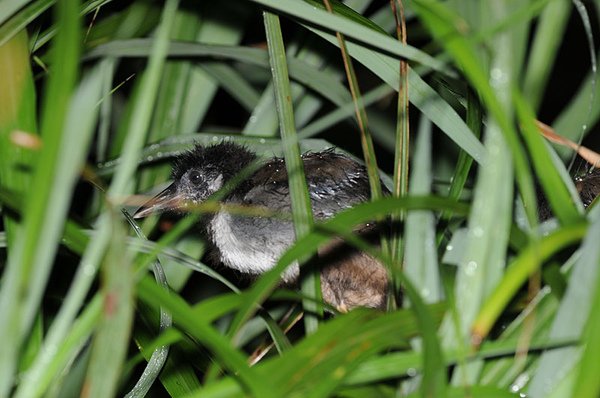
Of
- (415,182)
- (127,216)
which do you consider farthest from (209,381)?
(127,216)

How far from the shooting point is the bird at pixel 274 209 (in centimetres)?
278

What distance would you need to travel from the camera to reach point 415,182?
1.77m

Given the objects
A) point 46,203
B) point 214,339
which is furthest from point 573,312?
point 46,203

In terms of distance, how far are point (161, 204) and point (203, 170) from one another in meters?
0.19

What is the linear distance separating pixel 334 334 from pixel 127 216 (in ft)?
2.65

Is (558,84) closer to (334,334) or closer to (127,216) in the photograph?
(127,216)

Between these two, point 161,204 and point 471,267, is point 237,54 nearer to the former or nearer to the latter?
point 161,204

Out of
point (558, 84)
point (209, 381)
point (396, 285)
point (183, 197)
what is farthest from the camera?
point (558, 84)

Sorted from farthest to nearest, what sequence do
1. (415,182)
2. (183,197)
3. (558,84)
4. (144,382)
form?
1. (558,84)
2. (183,197)
3. (144,382)
4. (415,182)

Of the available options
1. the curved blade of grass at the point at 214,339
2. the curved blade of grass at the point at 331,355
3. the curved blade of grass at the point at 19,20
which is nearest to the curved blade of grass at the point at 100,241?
the curved blade of grass at the point at 214,339

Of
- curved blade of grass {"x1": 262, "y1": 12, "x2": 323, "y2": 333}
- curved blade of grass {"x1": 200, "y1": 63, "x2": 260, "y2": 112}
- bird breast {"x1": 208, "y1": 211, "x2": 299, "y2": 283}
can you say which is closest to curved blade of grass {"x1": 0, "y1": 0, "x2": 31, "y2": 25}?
curved blade of grass {"x1": 262, "y1": 12, "x2": 323, "y2": 333}

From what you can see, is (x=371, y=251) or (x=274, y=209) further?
(x=274, y=209)

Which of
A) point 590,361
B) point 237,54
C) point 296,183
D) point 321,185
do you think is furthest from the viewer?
point 321,185

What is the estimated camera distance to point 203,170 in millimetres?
3061
